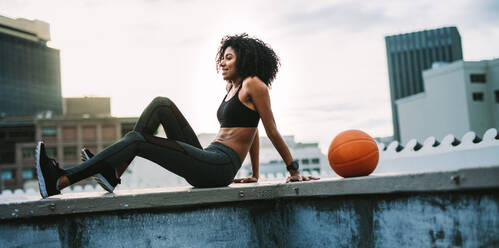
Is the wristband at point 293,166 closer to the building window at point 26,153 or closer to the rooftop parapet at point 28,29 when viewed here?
the building window at point 26,153

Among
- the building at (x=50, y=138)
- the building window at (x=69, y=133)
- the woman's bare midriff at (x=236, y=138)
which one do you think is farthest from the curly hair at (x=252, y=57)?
the building window at (x=69, y=133)

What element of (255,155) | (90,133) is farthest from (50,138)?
(255,155)

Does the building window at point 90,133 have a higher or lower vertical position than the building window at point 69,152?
higher

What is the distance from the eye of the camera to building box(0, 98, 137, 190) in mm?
69250

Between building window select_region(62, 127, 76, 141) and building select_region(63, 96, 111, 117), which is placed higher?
building select_region(63, 96, 111, 117)

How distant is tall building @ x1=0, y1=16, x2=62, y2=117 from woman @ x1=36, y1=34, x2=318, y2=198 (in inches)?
4419

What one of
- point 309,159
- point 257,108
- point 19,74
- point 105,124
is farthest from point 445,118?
point 19,74

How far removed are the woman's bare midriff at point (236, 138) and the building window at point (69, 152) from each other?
7191 centimetres

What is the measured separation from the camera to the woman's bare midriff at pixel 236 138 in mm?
3826

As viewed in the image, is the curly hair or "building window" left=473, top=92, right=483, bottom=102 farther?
"building window" left=473, top=92, right=483, bottom=102

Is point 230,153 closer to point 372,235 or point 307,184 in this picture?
point 307,184

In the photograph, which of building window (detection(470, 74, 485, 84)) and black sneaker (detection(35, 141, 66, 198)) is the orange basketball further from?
building window (detection(470, 74, 485, 84))

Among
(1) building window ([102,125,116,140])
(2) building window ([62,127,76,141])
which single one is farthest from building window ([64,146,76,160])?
(1) building window ([102,125,116,140])

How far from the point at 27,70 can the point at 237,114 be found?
115756mm
